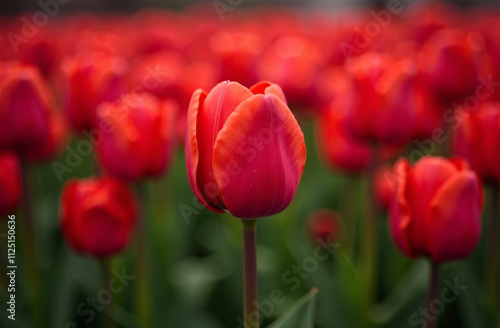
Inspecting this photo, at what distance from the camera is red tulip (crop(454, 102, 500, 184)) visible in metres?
1.09

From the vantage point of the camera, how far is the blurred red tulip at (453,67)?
51.2 inches

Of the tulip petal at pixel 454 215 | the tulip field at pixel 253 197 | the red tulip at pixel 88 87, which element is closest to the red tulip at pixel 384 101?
the tulip field at pixel 253 197

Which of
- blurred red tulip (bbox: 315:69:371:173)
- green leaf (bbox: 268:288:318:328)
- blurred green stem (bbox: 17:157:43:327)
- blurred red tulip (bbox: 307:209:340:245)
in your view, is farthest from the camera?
blurred red tulip (bbox: 307:209:340:245)

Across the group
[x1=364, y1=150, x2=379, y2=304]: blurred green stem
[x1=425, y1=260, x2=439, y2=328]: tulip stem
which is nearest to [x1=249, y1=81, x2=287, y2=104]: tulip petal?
[x1=425, y1=260, x2=439, y2=328]: tulip stem

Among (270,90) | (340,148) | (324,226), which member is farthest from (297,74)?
(270,90)

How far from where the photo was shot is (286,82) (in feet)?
6.00

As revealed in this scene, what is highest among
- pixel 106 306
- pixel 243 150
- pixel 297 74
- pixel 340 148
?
pixel 243 150

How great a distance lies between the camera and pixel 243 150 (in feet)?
2.28

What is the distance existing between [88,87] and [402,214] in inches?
34.8

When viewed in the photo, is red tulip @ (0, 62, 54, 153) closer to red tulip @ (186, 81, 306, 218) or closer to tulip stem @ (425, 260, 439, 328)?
red tulip @ (186, 81, 306, 218)

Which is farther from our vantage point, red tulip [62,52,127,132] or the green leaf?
red tulip [62,52,127,132]

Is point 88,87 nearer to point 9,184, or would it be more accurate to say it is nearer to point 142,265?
point 9,184

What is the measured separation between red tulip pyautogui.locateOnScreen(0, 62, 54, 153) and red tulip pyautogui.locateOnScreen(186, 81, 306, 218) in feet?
1.90

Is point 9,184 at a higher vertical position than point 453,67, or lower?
lower
